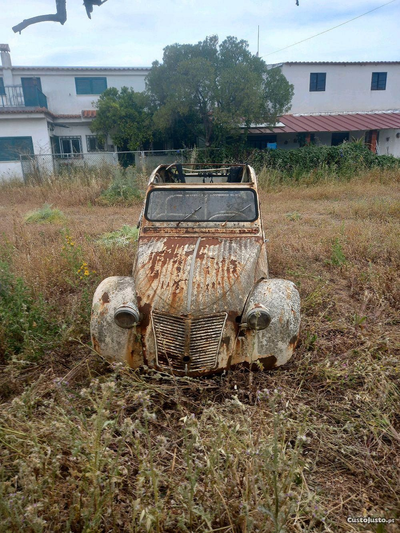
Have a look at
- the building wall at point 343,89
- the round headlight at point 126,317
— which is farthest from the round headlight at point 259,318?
the building wall at point 343,89

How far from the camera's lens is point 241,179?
5883 millimetres

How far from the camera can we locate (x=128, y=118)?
18.2 m

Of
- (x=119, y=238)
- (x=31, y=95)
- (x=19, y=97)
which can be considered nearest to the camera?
(x=119, y=238)

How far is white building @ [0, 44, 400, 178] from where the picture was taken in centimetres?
1995

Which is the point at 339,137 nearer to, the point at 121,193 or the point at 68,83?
the point at 121,193

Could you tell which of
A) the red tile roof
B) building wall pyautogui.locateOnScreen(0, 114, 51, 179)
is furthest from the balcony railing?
the red tile roof

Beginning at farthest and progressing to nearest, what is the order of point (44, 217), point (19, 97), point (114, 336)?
point (19, 97) < point (44, 217) < point (114, 336)

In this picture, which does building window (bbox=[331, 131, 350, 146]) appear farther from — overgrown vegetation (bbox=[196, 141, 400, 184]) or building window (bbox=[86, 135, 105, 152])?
building window (bbox=[86, 135, 105, 152])

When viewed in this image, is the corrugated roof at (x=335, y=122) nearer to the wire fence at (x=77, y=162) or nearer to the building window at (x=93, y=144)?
the wire fence at (x=77, y=162)

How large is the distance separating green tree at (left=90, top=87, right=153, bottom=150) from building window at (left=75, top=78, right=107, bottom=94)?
4.19m

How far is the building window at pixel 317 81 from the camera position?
69.4 feet

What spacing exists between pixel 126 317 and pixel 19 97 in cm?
2060

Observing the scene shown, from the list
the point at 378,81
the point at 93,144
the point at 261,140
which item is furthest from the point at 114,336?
the point at 378,81

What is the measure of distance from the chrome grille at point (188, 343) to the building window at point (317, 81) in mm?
21513
